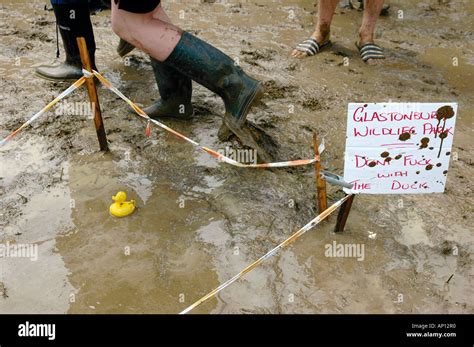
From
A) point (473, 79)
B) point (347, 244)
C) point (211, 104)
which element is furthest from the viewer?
point (473, 79)

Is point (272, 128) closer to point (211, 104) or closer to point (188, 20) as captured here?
point (211, 104)

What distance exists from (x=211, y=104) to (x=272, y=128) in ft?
2.03

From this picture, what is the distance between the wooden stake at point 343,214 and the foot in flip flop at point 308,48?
2511mm

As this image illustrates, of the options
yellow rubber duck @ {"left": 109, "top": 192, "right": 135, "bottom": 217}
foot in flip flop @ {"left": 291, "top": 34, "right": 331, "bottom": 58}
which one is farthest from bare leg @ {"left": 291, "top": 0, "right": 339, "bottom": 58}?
yellow rubber duck @ {"left": 109, "top": 192, "right": 135, "bottom": 217}

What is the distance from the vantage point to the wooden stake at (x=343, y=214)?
8.50ft

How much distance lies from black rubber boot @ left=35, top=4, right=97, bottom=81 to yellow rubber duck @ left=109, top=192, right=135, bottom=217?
1.71 meters

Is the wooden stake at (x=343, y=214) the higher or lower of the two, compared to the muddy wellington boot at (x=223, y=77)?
lower

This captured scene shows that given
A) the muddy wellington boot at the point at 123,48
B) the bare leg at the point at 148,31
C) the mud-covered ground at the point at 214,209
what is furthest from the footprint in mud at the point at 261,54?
the bare leg at the point at 148,31

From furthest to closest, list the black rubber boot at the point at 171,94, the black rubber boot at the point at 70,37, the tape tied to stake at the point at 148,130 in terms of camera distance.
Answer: the black rubber boot at the point at 70,37 < the black rubber boot at the point at 171,94 < the tape tied to stake at the point at 148,130

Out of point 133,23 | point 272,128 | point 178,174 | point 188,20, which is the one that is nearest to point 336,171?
point 272,128

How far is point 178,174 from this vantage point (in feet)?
10.6

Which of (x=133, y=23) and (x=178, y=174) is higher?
(x=133, y=23)

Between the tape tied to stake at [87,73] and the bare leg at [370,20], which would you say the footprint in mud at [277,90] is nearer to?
the bare leg at [370,20]

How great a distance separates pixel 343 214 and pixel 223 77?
3.71 feet
